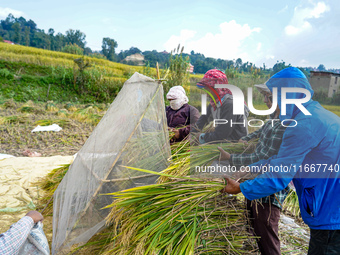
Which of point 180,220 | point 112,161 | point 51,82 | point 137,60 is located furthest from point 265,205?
point 137,60

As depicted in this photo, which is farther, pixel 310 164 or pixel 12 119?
pixel 12 119

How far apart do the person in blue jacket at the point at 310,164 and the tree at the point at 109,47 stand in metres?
65.8

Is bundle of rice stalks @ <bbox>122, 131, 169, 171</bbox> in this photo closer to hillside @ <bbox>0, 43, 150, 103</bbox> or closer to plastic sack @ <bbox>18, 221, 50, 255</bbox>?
plastic sack @ <bbox>18, 221, 50, 255</bbox>

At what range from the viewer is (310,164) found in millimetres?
1276

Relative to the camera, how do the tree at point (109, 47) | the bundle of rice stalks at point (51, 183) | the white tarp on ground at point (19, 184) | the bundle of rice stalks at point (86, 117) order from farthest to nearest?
the tree at point (109, 47), the bundle of rice stalks at point (86, 117), the bundle of rice stalks at point (51, 183), the white tarp on ground at point (19, 184)

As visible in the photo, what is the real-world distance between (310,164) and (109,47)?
7475 cm

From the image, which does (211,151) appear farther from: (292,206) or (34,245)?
(292,206)

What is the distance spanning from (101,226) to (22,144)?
4584 millimetres

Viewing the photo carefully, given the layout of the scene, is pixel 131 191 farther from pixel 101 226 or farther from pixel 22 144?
pixel 22 144

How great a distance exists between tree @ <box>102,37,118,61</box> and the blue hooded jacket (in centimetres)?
6584

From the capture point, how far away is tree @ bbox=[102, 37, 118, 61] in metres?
64.4

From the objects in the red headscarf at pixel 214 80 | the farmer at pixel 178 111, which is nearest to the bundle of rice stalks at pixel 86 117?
the farmer at pixel 178 111

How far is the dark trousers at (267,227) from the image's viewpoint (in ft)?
5.04

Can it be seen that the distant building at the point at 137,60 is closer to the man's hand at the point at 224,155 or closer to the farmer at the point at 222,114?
the farmer at the point at 222,114
